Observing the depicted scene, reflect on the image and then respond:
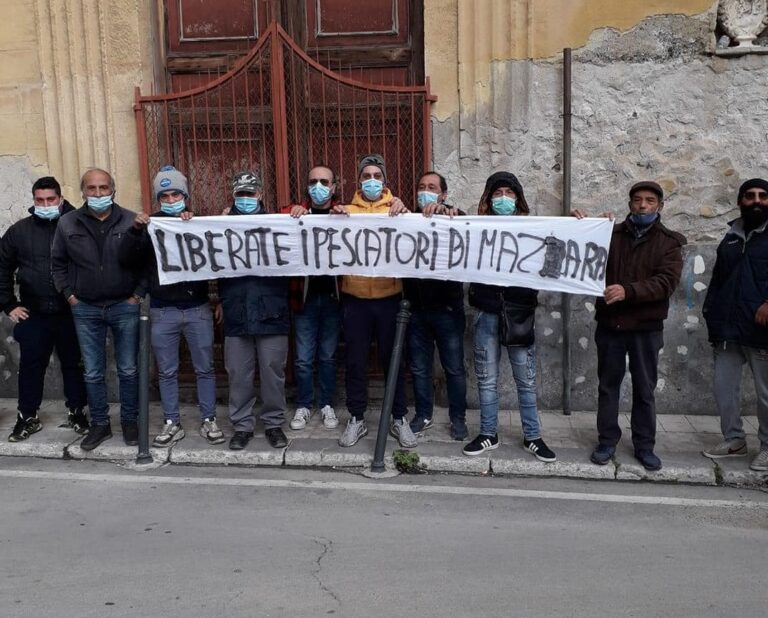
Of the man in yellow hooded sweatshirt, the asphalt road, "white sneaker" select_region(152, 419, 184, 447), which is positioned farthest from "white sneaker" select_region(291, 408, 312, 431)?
"white sneaker" select_region(152, 419, 184, 447)

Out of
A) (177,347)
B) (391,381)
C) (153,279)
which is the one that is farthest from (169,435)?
(391,381)

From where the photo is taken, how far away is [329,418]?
244 inches

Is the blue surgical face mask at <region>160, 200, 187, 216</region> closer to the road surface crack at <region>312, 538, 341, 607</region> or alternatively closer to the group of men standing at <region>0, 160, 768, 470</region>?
the group of men standing at <region>0, 160, 768, 470</region>

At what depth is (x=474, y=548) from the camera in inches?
162

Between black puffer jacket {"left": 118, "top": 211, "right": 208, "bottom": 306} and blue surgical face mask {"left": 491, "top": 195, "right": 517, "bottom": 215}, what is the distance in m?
2.21

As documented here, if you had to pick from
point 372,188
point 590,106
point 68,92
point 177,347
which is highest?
point 68,92

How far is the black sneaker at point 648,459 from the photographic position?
522 cm

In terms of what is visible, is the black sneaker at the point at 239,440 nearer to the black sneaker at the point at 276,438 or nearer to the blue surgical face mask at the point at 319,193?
the black sneaker at the point at 276,438

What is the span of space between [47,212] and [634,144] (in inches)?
184

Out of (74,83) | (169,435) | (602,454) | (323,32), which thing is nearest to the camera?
(602,454)

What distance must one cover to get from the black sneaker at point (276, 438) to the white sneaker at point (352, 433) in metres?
0.42

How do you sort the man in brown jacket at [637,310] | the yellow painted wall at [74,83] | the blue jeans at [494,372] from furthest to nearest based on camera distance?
the yellow painted wall at [74,83] < the blue jeans at [494,372] < the man in brown jacket at [637,310]

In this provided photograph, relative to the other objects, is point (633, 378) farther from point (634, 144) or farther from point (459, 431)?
point (634, 144)

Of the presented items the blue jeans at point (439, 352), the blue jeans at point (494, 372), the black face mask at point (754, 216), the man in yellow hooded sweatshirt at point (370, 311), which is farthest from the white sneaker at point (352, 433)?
the black face mask at point (754, 216)
